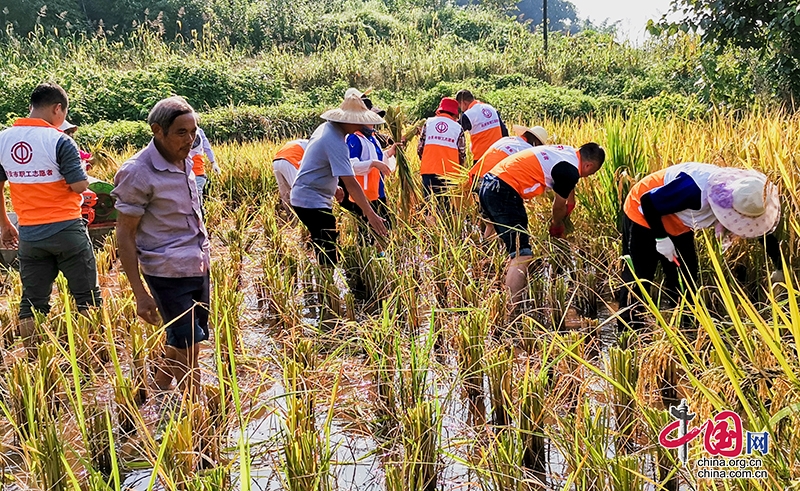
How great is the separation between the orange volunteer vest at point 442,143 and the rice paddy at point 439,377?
3.95ft

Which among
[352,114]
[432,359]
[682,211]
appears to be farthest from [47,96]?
[682,211]

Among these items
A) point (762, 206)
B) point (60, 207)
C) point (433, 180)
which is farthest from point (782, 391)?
point (433, 180)

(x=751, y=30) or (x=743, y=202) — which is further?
(x=751, y=30)

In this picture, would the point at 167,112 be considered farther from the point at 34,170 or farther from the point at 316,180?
the point at 316,180

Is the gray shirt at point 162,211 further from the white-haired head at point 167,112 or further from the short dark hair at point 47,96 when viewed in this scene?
the short dark hair at point 47,96

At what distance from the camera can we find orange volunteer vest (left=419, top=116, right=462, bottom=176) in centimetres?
615

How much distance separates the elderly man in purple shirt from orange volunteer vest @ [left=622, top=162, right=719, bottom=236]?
2.42 metres

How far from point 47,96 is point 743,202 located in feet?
12.7

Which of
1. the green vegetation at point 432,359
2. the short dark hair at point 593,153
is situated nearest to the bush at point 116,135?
the green vegetation at point 432,359

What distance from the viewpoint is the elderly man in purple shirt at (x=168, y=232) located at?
2.72 metres

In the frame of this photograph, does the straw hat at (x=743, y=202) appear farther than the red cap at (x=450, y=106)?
No

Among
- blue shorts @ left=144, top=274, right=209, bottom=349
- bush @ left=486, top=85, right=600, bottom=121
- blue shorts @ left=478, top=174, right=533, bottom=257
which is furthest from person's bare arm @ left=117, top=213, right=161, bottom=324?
bush @ left=486, top=85, right=600, bottom=121

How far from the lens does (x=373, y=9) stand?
109 ft

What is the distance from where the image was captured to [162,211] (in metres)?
2.84
